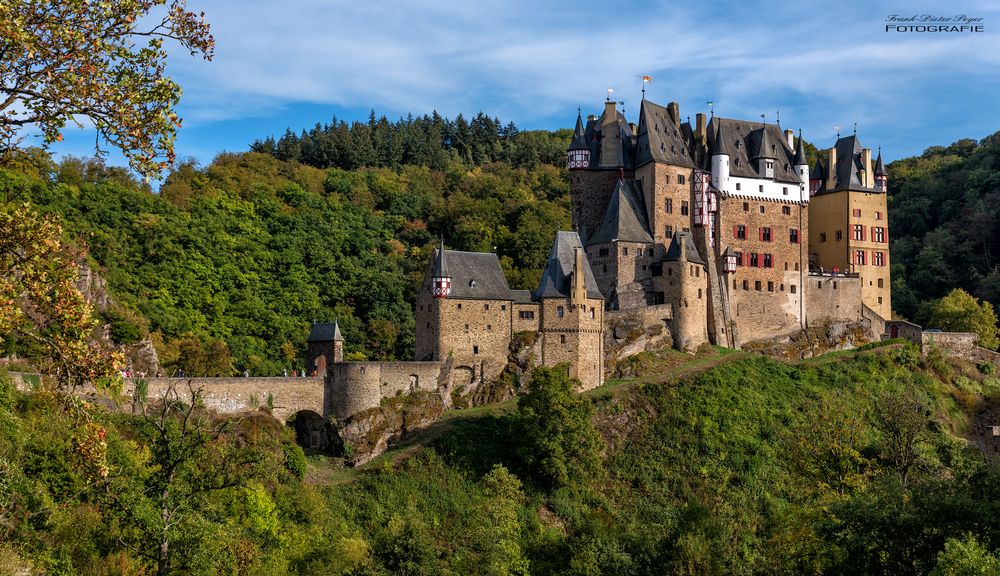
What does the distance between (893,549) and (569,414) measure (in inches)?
840

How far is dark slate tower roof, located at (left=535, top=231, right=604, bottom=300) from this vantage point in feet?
184

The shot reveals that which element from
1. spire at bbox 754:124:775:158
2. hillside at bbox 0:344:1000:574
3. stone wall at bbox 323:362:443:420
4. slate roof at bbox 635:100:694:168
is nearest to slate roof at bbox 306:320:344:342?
stone wall at bbox 323:362:443:420

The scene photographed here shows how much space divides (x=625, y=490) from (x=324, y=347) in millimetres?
16197

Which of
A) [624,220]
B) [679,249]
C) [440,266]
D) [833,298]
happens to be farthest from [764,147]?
[440,266]

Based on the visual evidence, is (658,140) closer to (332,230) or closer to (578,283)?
(578,283)

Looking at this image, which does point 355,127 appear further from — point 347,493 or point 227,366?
point 347,493

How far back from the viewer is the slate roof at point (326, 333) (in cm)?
5406

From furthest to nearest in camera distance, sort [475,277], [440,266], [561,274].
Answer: [561,274]
[475,277]
[440,266]

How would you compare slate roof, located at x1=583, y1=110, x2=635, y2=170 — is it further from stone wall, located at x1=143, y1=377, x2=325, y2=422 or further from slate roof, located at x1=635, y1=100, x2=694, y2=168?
stone wall, located at x1=143, y1=377, x2=325, y2=422

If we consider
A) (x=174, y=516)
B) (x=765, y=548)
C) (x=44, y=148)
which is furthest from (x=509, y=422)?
Answer: (x=44, y=148)

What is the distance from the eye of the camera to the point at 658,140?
65250mm

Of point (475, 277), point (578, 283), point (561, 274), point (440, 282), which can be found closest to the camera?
point (440, 282)

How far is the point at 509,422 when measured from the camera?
50.5 meters

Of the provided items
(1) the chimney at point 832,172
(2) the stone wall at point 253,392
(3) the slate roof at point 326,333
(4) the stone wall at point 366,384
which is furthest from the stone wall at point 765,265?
(2) the stone wall at point 253,392
